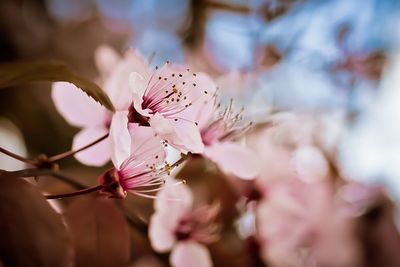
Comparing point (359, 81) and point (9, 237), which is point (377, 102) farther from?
point (9, 237)

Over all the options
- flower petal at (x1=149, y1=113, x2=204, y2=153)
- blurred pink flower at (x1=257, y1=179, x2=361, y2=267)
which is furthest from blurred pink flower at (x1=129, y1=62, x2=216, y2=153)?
blurred pink flower at (x1=257, y1=179, x2=361, y2=267)

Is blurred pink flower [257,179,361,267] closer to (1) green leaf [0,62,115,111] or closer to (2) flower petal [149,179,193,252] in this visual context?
(2) flower petal [149,179,193,252]

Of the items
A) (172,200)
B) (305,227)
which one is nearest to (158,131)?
(172,200)

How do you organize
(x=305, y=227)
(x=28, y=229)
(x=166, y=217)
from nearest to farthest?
(x=28, y=229)
(x=166, y=217)
(x=305, y=227)

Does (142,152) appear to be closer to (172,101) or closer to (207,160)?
(172,101)

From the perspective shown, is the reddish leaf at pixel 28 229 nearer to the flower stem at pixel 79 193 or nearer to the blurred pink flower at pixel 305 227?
the flower stem at pixel 79 193

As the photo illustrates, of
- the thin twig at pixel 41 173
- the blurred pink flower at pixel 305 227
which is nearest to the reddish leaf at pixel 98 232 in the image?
the thin twig at pixel 41 173
